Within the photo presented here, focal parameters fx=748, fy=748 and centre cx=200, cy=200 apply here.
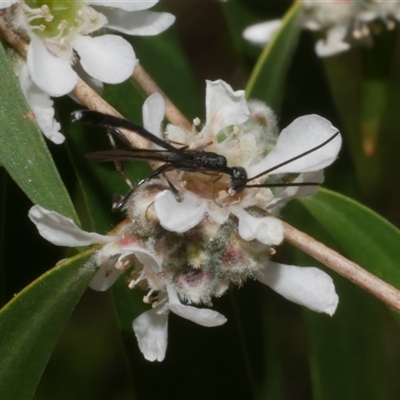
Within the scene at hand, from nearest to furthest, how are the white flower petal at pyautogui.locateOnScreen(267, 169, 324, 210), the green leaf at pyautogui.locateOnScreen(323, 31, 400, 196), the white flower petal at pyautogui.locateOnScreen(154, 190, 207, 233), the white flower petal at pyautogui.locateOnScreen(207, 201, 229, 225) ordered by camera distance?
1. the white flower petal at pyautogui.locateOnScreen(154, 190, 207, 233)
2. the white flower petal at pyautogui.locateOnScreen(207, 201, 229, 225)
3. the white flower petal at pyautogui.locateOnScreen(267, 169, 324, 210)
4. the green leaf at pyautogui.locateOnScreen(323, 31, 400, 196)

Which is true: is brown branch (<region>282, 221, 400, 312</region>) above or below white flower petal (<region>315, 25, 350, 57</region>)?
above

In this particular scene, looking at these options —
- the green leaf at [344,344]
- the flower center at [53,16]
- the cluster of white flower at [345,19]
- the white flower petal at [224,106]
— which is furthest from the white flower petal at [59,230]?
the cluster of white flower at [345,19]

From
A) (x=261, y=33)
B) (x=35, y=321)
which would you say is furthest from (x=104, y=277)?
(x=261, y=33)

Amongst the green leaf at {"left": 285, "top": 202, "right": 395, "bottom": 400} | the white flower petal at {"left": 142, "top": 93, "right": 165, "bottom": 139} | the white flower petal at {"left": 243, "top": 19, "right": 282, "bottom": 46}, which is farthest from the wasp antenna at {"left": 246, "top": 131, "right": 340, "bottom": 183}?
the white flower petal at {"left": 243, "top": 19, "right": 282, "bottom": 46}

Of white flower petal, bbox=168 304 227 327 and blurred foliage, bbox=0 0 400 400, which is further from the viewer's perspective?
blurred foliage, bbox=0 0 400 400

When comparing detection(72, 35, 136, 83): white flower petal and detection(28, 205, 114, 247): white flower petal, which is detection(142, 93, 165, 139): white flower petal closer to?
detection(72, 35, 136, 83): white flower petal

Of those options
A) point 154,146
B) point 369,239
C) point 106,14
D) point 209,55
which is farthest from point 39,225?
point 209,55

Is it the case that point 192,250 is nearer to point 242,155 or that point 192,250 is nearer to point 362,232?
point 242,155
